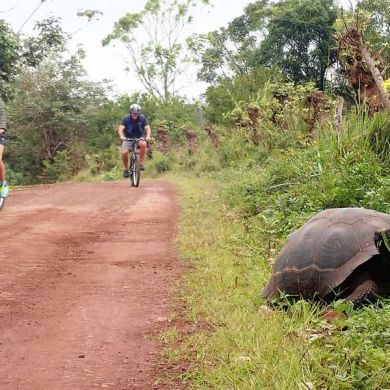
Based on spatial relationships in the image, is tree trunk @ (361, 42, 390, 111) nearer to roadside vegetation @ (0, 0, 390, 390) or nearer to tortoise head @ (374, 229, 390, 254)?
roadside vegetation @ (0, 0, 390, 390)

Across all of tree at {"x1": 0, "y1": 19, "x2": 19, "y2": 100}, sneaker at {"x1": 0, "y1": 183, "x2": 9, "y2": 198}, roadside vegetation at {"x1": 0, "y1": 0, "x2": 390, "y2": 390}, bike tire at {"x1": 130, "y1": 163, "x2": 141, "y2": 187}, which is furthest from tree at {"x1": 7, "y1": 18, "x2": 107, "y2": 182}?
sneaker at {"x1": 0, "y1": 183, "x2": 9, "y2": 198}

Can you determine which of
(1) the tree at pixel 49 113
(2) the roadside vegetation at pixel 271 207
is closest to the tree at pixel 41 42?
(2) the roadside vegetation at pixel 271 207

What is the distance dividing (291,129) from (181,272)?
7.09 m

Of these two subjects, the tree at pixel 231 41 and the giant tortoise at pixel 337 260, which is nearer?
the giant tortoise at pixel 337 260

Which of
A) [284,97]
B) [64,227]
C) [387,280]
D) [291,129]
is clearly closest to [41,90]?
[284,97]

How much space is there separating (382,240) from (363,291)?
0.37m

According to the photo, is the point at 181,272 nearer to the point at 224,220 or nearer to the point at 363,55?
the point at 224,220

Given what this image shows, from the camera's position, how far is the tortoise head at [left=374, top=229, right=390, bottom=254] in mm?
3477

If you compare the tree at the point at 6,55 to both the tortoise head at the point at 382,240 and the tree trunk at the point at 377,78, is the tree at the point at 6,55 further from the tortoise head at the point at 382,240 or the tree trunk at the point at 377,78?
the tortoise head at the point at 382,240

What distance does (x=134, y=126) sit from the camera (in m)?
12.9

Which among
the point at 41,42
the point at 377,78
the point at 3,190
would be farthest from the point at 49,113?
the point at 377,78

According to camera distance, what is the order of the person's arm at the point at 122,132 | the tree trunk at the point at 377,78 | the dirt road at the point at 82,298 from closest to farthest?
the dirt road at the point at 82,298, the tree trunk at the point at 377,78, the person's arm at the point at 122,132

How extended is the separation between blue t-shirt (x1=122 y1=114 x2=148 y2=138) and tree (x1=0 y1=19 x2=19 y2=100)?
4.94 metres

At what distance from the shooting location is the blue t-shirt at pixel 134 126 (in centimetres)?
1283
